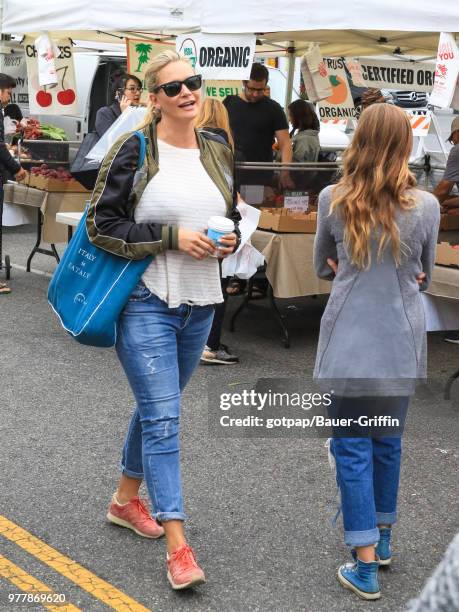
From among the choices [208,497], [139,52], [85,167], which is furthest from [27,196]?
[208,497]

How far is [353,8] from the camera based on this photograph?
6.62 meters

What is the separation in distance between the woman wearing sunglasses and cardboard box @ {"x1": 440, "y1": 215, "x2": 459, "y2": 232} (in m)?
4.66

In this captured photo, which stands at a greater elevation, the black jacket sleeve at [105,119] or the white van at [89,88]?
the black jacket sleeve at [105,119]

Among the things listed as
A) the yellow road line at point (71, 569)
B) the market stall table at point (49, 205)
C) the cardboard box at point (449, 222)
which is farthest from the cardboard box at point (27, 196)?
the yellow road line at point (71, 569)

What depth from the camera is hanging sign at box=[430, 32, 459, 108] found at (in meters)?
6.58

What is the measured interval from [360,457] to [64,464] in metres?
1.82

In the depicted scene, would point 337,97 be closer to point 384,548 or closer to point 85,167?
point 85,167

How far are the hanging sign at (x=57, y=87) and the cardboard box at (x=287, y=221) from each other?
4.29 metres

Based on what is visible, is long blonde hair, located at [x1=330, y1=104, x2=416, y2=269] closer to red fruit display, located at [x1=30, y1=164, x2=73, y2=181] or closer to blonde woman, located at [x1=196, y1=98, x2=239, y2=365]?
blonde woman, located at [x1=196, y1=98, x2=239, y2=365]

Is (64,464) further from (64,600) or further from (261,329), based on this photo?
(261,329)

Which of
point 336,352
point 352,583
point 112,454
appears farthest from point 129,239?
point 112,454

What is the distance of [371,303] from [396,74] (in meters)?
9.88

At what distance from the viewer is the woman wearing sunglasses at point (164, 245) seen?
3404mm

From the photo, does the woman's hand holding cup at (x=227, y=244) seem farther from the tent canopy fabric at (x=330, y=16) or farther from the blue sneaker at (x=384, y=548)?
the tent canopy fabric at (x=330, y=16)
